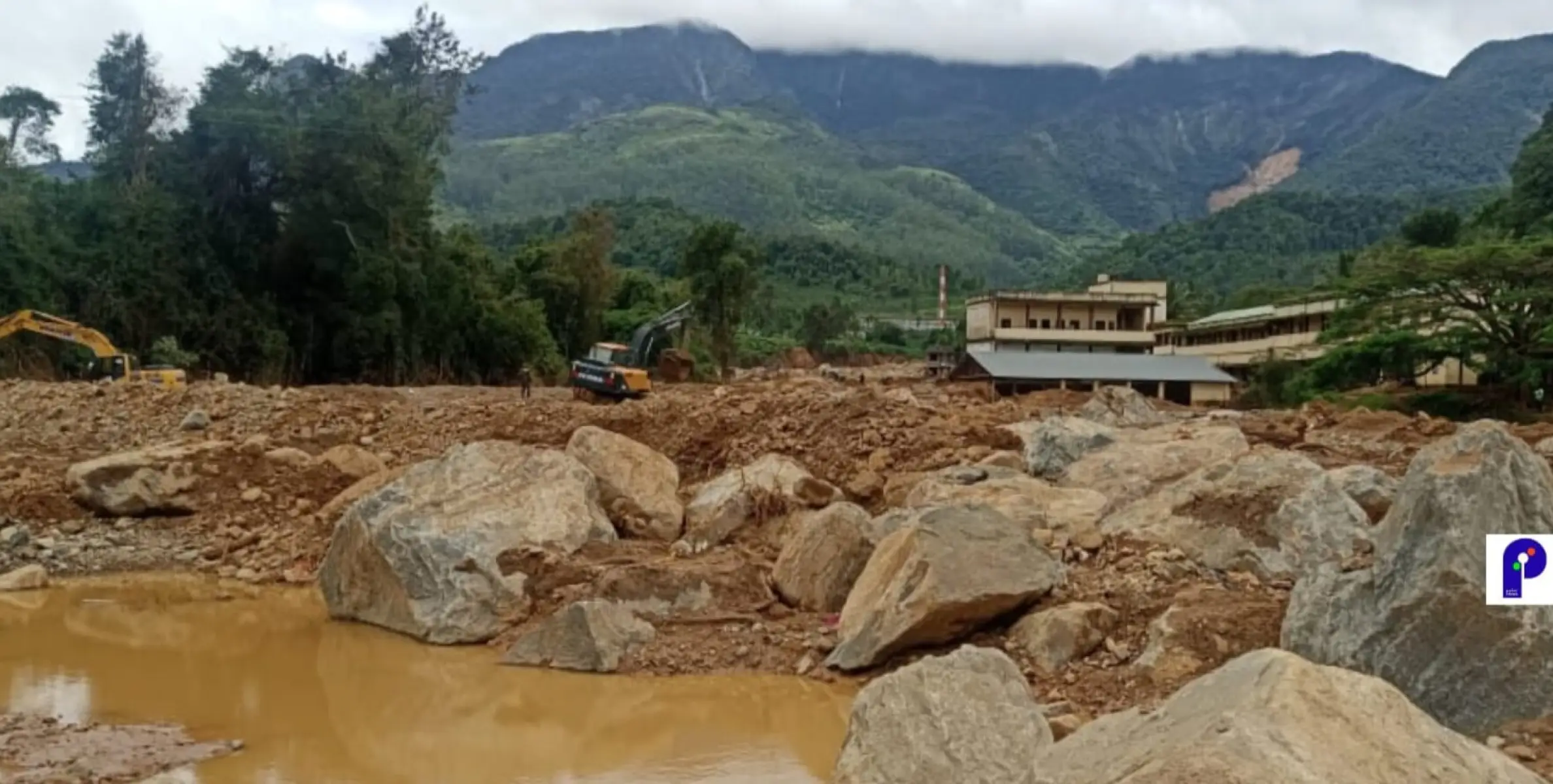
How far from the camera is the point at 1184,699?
3865 mm

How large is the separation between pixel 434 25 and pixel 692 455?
30.1 meters

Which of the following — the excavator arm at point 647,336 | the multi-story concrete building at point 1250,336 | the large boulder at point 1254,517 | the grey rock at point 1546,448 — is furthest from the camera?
the multi-story concrete building at point 1250,336

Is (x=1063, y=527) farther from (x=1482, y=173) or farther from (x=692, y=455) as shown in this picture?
(x=1482, y=173)

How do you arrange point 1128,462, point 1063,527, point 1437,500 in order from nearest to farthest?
point 1437,500 < point 1063,527 < point 1128,462

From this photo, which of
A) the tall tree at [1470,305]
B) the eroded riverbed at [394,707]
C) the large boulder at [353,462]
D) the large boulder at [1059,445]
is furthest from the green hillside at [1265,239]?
the eroded riverbed at [394,707]

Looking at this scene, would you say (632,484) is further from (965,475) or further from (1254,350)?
(1254,350)

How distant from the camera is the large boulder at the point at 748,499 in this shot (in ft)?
42.9

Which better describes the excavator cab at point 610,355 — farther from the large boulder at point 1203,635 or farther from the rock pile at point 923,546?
the large boulder at point 1203,635

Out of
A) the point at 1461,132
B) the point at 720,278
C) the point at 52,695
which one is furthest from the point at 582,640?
the point at 1461,132

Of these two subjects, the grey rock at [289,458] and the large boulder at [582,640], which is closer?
the large boulder at [582,640]

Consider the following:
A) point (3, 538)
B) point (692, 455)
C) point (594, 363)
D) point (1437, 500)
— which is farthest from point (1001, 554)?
point (594, 363)

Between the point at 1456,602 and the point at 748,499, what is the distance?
7.48 metres

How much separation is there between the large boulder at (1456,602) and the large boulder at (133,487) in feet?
43.5

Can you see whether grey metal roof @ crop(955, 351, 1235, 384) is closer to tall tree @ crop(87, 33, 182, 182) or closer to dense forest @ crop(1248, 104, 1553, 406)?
dense forest @ crop(1248, 104, 1553, 406)
